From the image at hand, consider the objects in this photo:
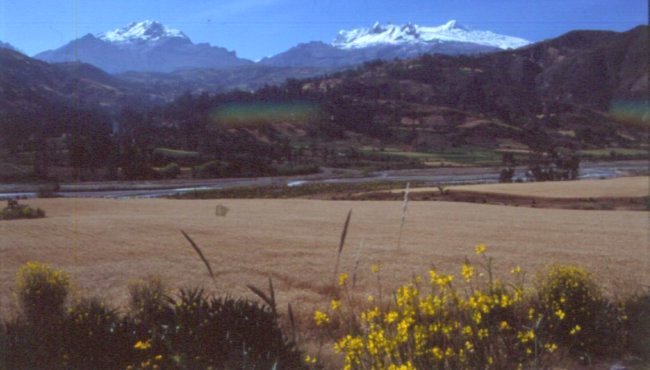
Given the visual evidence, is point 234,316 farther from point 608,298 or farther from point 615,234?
point 615,234

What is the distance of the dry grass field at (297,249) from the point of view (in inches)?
441

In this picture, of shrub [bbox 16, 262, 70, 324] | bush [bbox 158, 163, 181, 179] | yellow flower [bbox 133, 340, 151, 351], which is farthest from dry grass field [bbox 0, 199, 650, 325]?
bush [bbox 158, 163, 181, 179]

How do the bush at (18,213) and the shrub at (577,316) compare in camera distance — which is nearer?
the shrub at (577,316)

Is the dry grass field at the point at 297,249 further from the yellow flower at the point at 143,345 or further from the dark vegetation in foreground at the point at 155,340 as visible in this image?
the yellow flower at the point at 143,345

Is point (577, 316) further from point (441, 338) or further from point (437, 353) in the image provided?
point (437, 353)

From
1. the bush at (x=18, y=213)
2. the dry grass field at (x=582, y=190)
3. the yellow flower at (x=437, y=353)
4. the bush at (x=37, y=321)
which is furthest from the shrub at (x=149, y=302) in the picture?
the dry grass field at (x=582, y=190)

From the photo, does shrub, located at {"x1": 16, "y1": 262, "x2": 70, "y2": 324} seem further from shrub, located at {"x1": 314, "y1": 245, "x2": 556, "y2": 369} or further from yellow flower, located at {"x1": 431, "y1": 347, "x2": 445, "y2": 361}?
yellow flower, located at {"x1": 431, "y1": 347, "x2": 445, "y2": 361}

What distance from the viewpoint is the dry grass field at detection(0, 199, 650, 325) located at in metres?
11.2

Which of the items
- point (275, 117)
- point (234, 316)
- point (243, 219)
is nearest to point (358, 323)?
point (234, 316)

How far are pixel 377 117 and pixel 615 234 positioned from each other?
107 m

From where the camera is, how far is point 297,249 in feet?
49.6

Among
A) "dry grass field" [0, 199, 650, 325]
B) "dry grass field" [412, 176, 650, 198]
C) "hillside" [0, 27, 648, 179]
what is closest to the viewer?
"dry grass field" [0, 199, 650, 325]

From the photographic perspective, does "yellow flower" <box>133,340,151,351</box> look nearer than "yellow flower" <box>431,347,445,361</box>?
No

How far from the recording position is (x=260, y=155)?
7344 centimetres
